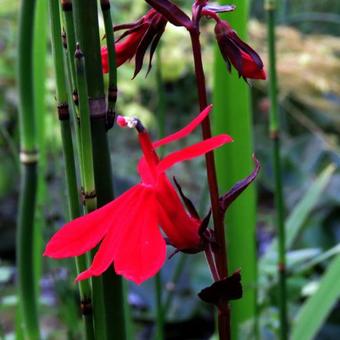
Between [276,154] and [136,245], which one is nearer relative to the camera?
[136,245]

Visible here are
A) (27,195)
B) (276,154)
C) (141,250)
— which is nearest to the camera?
(141,250)


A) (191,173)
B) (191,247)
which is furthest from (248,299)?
(191,173)

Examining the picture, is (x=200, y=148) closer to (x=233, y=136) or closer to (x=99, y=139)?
(x=99, y=139)

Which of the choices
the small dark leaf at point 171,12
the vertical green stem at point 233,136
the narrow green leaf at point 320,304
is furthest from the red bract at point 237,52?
the narrow green leaf at point 320,304

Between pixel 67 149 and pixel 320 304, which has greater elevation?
pixel 67 149

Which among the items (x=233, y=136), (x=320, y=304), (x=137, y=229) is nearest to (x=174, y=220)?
(x=137, y=229)

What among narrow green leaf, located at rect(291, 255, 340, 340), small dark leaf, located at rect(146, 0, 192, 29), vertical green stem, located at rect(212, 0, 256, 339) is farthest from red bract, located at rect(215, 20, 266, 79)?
narrow green leaf, located at rect(291, 255, 340, 340)

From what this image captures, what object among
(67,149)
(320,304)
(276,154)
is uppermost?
(67,149)
